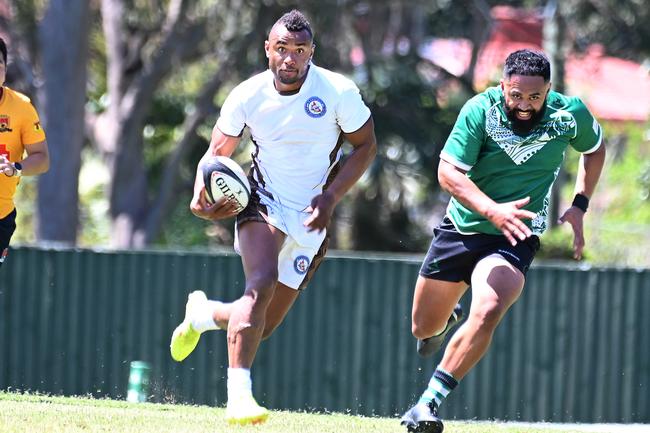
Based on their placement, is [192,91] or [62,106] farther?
[192,91]

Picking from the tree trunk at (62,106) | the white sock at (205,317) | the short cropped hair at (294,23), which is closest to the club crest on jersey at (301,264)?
the white sock at (205,317)

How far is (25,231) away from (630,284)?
61.8 ft

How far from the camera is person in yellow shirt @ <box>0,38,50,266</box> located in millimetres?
8102

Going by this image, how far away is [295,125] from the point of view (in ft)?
24.1

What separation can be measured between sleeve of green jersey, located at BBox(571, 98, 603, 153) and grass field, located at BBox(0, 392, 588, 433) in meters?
1.81

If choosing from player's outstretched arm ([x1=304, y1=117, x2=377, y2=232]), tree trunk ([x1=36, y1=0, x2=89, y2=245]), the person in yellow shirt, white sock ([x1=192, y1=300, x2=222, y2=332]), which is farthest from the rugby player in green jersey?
tree trunk ([x1=36, y1=0, x2=89, y2=245])

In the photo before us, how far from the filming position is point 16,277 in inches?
536

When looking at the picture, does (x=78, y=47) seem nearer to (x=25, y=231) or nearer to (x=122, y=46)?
(x=122, y=46)

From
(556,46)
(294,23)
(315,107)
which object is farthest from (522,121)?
(556,46)

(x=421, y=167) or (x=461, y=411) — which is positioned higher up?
(x=421, y=167)

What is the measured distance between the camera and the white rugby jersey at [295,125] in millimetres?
7355

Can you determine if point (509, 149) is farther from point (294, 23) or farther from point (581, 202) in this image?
point (294, 23)

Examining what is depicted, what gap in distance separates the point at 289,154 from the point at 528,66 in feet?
4.70

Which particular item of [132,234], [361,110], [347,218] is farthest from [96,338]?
[347,218]
